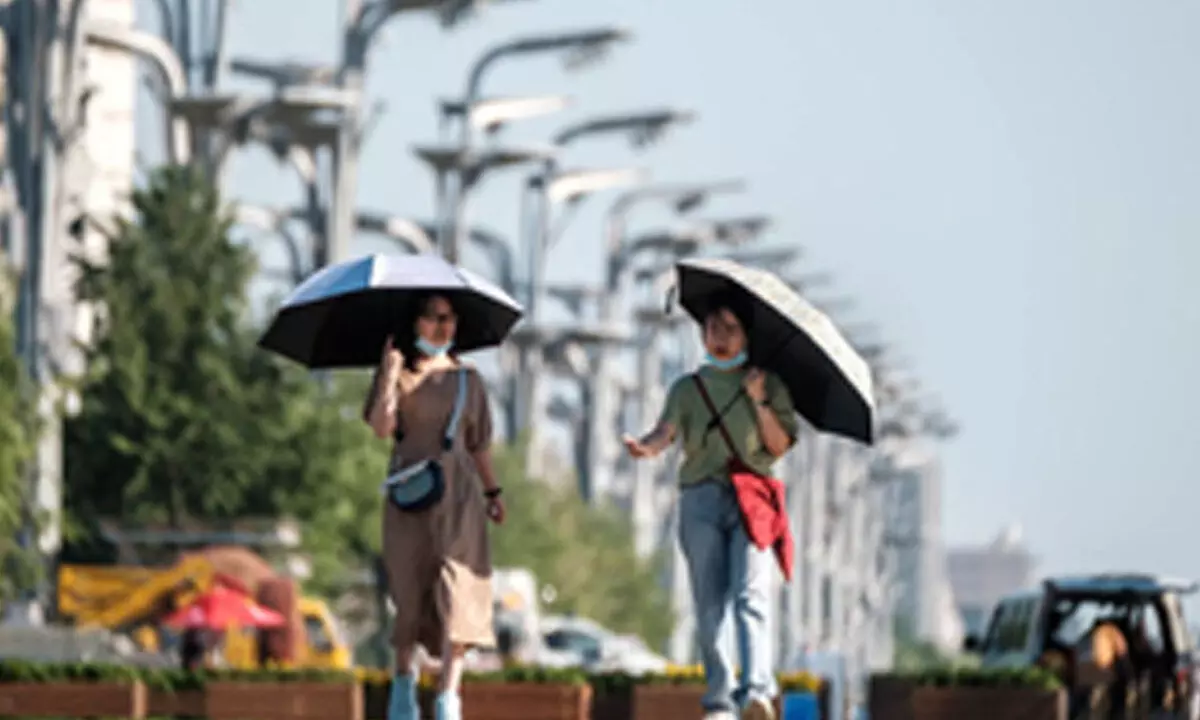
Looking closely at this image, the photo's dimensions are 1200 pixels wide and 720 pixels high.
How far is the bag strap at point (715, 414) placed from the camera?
16938 mm

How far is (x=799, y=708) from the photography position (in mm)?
20547

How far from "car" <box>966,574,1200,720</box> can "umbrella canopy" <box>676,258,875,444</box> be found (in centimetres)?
920

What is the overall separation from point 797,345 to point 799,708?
12.5 feet

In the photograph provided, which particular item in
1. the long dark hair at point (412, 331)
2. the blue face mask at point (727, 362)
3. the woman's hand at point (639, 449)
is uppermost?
the long dark hair at point (412, 331)

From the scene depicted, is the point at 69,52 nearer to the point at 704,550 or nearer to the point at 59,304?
the point at 59,304

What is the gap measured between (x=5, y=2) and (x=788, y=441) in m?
46.7

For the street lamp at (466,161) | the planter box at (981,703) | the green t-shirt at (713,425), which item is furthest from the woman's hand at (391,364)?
the street lamp at (466,161)

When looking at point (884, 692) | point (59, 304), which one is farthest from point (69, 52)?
point (884, 692)

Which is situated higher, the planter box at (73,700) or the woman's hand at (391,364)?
the woman's hand at (391,364)

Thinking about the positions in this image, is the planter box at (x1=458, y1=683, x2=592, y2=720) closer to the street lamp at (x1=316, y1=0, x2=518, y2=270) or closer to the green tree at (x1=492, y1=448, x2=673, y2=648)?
the street lamp at (x1=316, y1=0, x2=518, y2=270)

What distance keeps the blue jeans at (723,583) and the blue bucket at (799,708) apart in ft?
10.7

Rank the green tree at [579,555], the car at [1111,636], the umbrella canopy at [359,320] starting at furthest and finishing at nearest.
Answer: the green tree at [579,555] → the car at [1111,636] → the umbrella canopy at [359,320]

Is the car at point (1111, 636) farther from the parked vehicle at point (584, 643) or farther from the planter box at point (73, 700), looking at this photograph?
the parked vehicle at point (584, 643)

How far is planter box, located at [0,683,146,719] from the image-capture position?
20.0 meters
